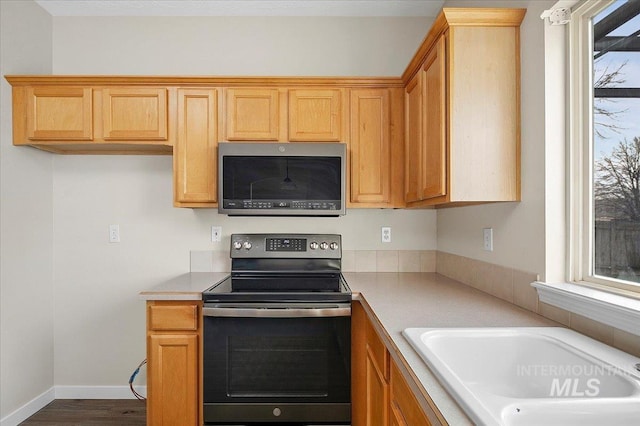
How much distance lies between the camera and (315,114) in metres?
2.23

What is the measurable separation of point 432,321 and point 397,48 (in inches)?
78.3

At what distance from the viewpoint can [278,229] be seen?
2.54 meters

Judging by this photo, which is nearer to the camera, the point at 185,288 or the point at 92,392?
the point at 185,288

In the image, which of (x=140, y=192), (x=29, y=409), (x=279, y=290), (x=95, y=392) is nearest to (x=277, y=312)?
(x=279, y=290)

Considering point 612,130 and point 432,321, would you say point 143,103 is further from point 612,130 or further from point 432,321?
point 612,130

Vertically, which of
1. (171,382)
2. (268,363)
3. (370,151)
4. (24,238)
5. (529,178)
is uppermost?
(370,151)

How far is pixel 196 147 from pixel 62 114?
794 mm

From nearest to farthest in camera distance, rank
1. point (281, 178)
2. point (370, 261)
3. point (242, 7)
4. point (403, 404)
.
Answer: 1. point (403, 404)
2. point (281, 178)
3. point (242, 7)
4. point (370, 261)

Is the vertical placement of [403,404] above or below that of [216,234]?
below

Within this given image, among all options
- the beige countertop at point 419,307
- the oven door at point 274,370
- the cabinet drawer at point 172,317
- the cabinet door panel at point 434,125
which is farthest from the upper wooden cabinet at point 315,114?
the cabinet drawer at point 172,317

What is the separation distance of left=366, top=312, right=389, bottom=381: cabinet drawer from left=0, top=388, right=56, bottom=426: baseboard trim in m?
2.15

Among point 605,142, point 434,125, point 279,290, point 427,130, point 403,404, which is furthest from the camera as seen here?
point 279,290

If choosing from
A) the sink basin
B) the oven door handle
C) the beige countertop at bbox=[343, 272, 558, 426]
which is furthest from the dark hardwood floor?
the sink basin

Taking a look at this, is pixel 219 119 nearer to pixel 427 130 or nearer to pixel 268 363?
pixel 427 130
